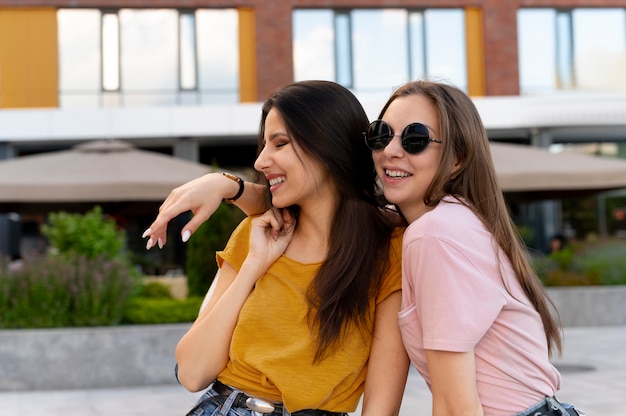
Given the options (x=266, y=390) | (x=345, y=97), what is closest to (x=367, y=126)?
(x=345, y=97)

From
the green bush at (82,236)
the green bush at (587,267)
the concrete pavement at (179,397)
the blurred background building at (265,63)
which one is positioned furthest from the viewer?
the blurred background building at (265,63)

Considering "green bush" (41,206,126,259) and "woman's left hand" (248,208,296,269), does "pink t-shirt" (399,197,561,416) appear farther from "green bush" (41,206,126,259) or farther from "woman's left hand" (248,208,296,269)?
"green bush" (41,206,126,259)

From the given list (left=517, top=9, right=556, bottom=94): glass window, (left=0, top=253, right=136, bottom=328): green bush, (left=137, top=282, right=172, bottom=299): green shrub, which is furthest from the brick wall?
(left=0, top=253, right=136, bottom=328): green bush

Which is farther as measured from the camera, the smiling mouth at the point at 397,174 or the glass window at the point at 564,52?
the glass window at the point at 564,52

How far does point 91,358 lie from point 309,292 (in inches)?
273

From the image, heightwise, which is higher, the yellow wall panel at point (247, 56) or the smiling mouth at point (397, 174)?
the yellow wall panel at point (247, 56)

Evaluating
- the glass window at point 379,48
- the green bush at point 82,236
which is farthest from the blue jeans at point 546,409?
the glass window at point 379,48

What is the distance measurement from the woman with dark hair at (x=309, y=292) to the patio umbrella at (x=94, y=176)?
8819 millimetres

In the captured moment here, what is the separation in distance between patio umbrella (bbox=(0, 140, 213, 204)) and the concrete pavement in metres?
3.63

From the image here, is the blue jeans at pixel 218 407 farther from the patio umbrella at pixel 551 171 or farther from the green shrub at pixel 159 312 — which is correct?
the patio umbrella at pixel 551 171

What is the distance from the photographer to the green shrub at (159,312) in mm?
9289

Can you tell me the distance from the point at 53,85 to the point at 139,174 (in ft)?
33.7

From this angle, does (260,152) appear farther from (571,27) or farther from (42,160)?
(571,27)

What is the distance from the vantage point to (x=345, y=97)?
7.78 ft
